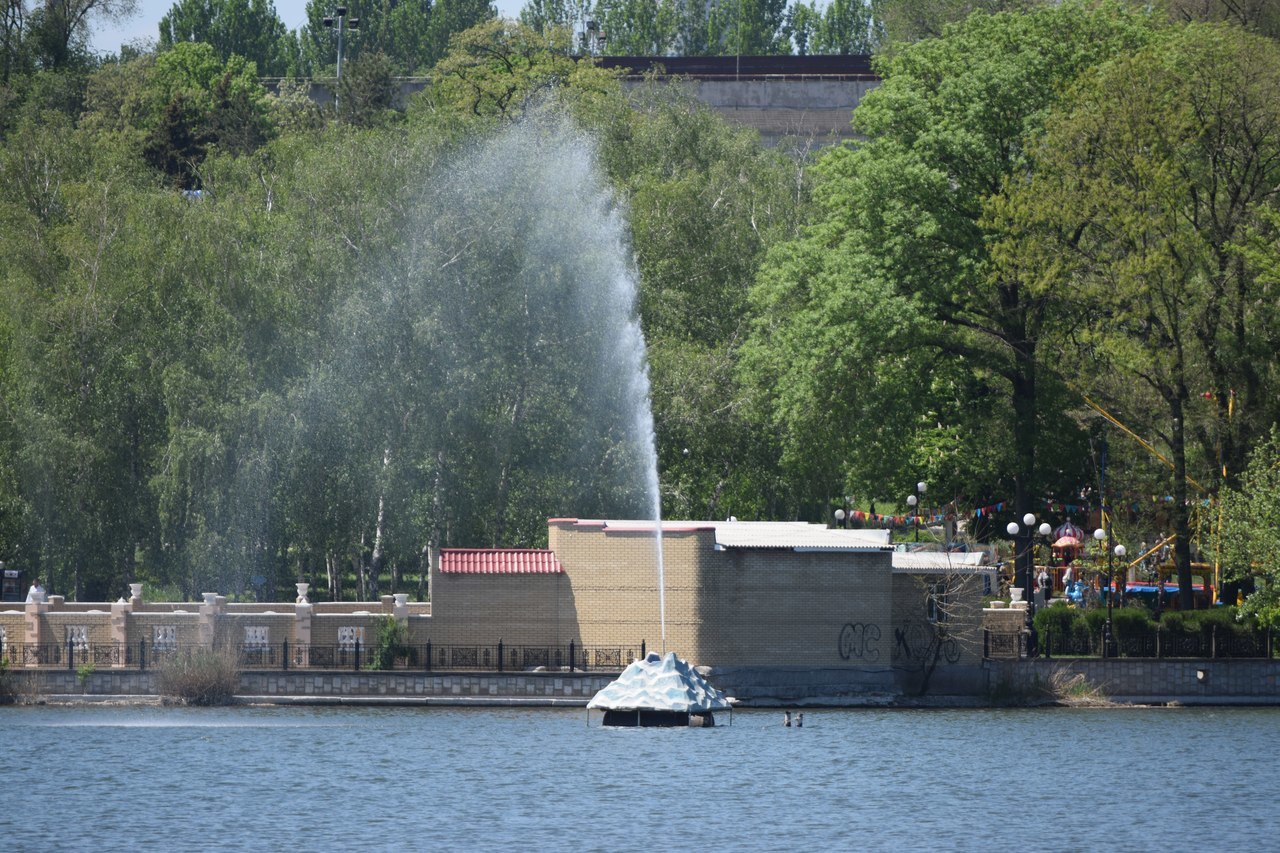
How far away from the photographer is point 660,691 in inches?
2093

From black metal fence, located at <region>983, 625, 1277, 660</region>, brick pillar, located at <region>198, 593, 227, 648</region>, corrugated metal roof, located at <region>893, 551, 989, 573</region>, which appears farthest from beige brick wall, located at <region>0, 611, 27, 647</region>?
black metal fence, located at <region>983, 625, 1277, 660</region>

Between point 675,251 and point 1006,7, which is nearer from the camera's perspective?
point 675,251

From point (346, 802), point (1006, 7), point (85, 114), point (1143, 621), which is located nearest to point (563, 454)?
point (1143, 621)

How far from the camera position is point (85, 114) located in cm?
11856

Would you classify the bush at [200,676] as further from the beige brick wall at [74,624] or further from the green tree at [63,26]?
the green tree at [63,26]

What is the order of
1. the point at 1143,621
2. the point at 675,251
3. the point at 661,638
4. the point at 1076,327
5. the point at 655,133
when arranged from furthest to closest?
the point at 655,133, the point at 675,251, the point at 1076,327, the point at 1143,621, the point at 661,638

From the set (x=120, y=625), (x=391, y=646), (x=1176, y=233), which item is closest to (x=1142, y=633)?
(x=1176, y=233)

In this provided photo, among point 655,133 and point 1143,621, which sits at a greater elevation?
point 655,133

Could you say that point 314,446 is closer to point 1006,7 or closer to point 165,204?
point 165,204

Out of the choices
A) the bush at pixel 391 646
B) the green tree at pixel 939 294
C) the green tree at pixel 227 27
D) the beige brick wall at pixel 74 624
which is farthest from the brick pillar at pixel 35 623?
the green tree at pixel 227 27

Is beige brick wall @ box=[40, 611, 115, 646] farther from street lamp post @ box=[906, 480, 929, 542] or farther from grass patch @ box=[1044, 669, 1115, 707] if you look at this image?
grass patch @ box=[1044, 669, 1115, 707]

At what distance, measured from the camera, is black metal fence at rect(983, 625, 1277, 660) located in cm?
6022

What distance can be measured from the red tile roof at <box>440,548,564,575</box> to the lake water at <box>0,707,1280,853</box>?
3678 millimetres

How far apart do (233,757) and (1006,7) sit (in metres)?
63.6
